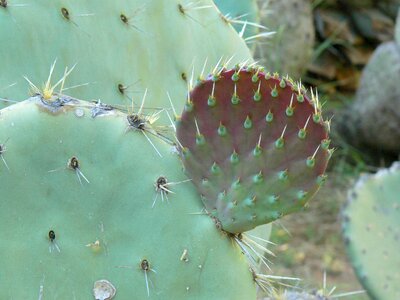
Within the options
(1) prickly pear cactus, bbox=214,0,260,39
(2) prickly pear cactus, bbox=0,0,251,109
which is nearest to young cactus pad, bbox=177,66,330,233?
(2) prickly pear cactus, bbox=0,0,251,109

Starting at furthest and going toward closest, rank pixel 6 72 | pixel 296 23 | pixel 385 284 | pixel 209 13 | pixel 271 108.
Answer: pixel 296 23, pixel 385 284, pixel 209 13, pixel 6 72, pixel 271 108

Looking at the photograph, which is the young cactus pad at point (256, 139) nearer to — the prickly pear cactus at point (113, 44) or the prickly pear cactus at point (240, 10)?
the prickly pear cactus at point (113, 44)

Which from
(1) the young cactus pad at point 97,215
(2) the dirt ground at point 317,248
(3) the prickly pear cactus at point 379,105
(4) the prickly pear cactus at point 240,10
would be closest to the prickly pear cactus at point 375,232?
(4) the prickly pear cactus at point 240,10

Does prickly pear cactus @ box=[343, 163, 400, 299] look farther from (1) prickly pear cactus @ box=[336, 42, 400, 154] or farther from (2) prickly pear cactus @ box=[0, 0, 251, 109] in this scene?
(1) prickly pear cactus @ box=[336, 42, 400, 154]

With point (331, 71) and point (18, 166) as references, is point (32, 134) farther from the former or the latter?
point (331, 71)

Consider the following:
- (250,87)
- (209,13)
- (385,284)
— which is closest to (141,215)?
(250,87)

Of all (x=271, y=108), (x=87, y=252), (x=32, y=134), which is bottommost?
(x=87, y=252)

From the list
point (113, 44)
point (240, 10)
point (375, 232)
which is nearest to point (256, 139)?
point (113, 44)
